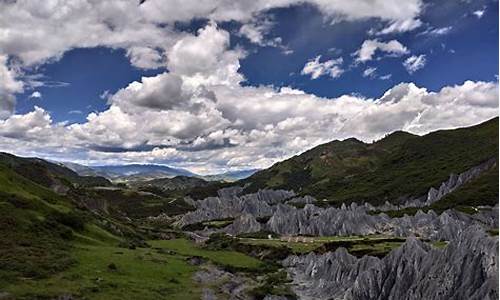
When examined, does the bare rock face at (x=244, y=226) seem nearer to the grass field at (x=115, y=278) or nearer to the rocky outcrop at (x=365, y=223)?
the rocky outcrop at (x=365, y=223)

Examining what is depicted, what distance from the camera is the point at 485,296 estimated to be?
4866 cm

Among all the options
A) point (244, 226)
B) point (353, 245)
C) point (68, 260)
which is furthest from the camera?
point (244, 226)

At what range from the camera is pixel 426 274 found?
59500 mm

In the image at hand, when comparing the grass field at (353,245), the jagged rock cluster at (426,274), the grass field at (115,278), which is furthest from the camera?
the grass field at (353,245)

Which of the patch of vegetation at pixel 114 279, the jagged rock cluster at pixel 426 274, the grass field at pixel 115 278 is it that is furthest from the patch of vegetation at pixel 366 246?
the patch of vegetation at pixel 114 279

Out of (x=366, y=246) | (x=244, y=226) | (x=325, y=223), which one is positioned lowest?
(x=366, y=246)

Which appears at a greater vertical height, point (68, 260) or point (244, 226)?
point (68, 260)

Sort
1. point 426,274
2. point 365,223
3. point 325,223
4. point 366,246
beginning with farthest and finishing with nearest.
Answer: point 325,223
point 365,223
point 366,246
point 426,274

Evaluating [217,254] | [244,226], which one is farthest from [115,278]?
[244,226]

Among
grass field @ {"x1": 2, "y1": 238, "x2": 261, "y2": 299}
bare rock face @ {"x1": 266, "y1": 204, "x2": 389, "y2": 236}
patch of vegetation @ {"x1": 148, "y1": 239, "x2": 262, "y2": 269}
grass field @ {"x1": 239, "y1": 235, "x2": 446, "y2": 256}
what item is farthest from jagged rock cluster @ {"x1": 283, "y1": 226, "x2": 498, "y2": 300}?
bare rock face @ {"x1": 266, "y1": 204, "x2": 389, "y2": 236}

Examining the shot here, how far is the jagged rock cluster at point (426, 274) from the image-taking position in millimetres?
52125

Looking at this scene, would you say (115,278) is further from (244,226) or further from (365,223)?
(244,226)

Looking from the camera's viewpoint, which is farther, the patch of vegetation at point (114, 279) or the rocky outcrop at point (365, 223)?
the rocky outcrop at point (365, 223)

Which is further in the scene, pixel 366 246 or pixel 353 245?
pixel 353 245
